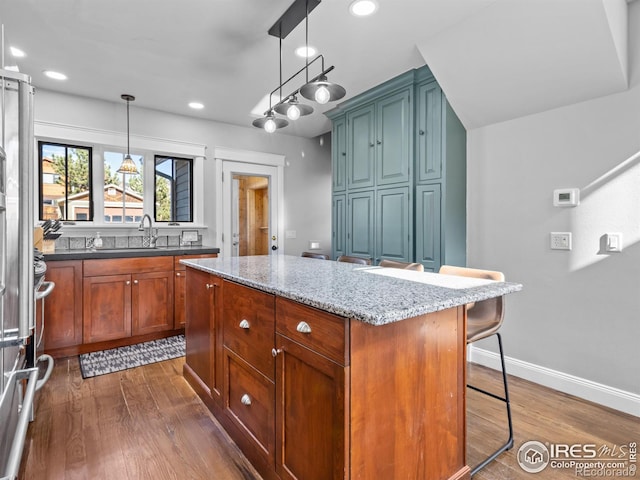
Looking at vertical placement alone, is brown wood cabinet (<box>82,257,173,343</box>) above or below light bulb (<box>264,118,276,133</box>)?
below

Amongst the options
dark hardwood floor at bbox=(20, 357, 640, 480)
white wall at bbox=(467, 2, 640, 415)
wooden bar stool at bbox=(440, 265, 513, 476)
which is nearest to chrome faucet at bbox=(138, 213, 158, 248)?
dark hardwood floor at bbox=(20, 357, 640, 480)

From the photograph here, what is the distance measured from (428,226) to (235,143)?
2.80 meters

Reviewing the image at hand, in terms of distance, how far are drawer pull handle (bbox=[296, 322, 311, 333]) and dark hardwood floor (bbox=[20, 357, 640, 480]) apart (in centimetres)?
85

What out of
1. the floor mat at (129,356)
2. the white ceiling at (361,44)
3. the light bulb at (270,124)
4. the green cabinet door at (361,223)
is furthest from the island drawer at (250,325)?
the green cabinet door at (361,223)

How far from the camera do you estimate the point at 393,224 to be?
348cm

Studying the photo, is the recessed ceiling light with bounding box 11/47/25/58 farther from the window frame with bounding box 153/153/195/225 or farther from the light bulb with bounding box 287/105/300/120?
the light bulb with bounding box 287/105/300/120

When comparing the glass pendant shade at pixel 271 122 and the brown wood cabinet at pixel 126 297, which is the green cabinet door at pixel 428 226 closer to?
the glass pendant shade at pixel 271 122

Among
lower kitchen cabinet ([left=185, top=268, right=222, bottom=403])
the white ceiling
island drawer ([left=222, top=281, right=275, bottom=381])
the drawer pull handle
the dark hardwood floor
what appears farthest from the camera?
the white ceiling

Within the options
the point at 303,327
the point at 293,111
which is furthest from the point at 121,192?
the point at 303,327

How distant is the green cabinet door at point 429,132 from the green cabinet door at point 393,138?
0.31 ft

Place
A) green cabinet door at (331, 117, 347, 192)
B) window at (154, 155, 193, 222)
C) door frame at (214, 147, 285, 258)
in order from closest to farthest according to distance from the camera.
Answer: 1. green cabinet door at (331, 117, 347, 192)
2. window at (154, 155, 193, 222)
3. door frame at (214, 147, 285, 258)

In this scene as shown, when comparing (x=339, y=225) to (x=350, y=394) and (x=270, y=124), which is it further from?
(x=350, y=394)

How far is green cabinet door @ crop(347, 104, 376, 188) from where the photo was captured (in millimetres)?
3738

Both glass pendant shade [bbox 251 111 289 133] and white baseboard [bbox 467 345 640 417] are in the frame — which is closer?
white baseboard [bbox 467 345 640 417]
